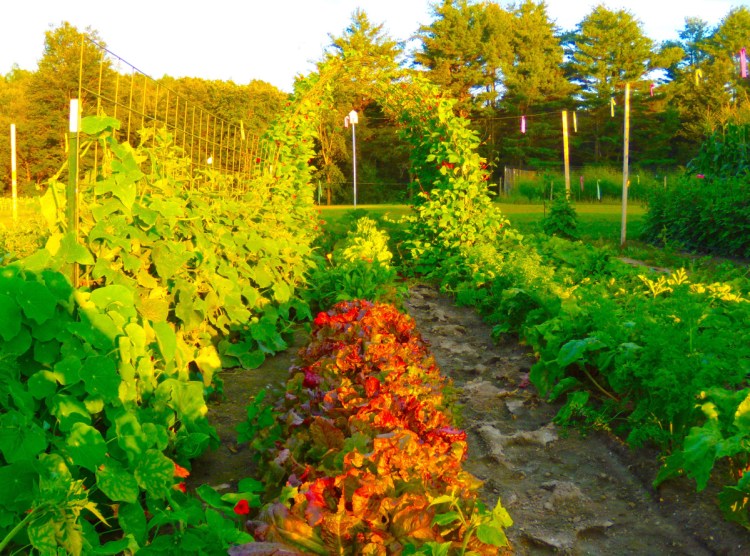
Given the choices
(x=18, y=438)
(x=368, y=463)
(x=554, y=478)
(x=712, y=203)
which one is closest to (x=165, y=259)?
(x=18, y=438)

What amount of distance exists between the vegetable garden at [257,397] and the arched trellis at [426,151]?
3.65 metres

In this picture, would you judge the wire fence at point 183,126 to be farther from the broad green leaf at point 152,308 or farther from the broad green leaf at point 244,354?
the broad green leaf at point 244,354

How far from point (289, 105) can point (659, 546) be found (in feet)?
28.8

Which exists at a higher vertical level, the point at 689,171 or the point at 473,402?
the point at 689,171

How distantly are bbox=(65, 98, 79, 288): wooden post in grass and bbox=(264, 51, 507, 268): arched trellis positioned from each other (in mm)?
6516

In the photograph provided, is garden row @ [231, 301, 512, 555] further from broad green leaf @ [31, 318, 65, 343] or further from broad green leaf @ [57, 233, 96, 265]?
broad green leaf @ [57, 233, 96, 265]

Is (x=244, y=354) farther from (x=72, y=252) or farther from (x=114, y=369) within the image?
(x=114, y=369)

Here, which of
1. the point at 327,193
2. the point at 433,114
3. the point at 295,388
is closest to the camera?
the point at 295,388

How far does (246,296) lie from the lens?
5.27 meters

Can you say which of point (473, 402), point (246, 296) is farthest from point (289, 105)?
point (473, 402)

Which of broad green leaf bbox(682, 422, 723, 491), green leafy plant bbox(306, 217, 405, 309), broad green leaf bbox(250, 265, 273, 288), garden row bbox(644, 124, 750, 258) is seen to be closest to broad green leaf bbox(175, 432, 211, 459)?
broad green leaf bbox(682, 422, 723, 491)

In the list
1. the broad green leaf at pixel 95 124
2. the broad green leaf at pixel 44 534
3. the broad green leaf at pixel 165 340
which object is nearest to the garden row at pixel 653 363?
the broad green leaf at pixel 165 340

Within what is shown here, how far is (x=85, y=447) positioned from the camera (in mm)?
2549

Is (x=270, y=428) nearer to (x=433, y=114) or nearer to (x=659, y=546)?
(x=659, y=546)
